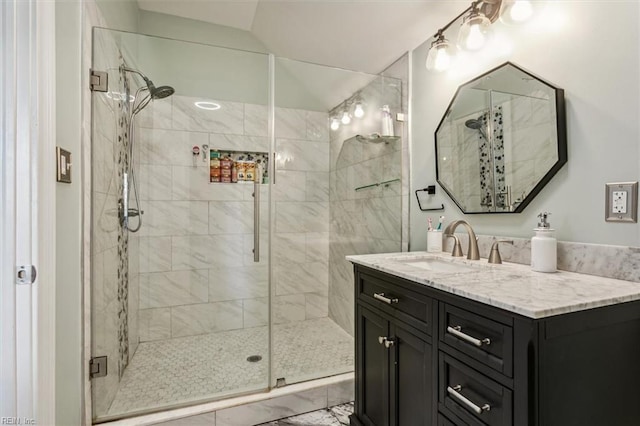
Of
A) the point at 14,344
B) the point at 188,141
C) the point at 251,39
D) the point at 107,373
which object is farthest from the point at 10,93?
the point at 251,39

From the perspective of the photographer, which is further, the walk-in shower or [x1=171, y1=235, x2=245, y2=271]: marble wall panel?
[x1=171, y1=235, x2=245, y2=271]: marble wall panel

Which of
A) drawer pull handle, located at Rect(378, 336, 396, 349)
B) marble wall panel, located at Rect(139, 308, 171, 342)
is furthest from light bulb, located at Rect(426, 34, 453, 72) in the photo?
marble wall panel, located at Rect(139, 308, 171, 342)

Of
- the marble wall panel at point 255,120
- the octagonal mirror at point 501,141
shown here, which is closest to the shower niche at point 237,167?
the marble wall panel at point 255,120

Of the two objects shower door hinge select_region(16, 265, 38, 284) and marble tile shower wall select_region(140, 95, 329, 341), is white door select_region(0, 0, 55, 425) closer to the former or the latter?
shower door hinge select_region(16, 265, 38, 284)

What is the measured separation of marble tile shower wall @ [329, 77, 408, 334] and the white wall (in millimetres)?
871

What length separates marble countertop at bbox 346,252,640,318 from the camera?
0.75 m

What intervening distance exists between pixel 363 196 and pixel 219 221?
1283 millimetres

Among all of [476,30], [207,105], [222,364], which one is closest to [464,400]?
[476,30]

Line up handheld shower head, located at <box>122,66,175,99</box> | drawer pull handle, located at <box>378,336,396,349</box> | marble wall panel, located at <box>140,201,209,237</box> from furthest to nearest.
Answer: marble wall panel, located at <box>140,201,209,237</box>, handheld shower head, located at <box>122,66,175,99</box>, drawer pull handle, located at <box>378,336,396,349</box>

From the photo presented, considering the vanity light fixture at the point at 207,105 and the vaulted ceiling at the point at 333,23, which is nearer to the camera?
Answer: the vaulted ceiling at the point at 333,23

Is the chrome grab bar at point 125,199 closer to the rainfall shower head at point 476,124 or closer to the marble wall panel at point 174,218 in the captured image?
the marble wall panel at point 174,218

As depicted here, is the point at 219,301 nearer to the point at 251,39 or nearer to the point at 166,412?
the point at 166,412

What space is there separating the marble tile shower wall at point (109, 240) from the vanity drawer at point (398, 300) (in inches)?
54.7

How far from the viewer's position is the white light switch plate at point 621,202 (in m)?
0.99
